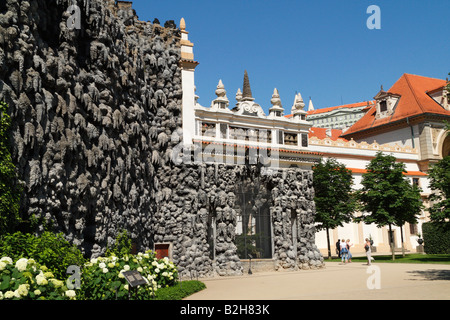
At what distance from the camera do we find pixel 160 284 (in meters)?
15.4

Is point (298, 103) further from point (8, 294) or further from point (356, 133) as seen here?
point (8, 294)

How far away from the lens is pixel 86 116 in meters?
14.2

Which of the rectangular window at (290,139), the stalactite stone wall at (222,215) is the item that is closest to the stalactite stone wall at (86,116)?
the stalactite stone wall at (222,215)

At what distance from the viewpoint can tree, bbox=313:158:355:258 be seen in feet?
119

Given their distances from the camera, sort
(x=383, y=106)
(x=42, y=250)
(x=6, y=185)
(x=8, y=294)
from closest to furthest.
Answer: (x=8, y=294), (x=6, y=185), (x=42, y=250), (x=383, y=106)

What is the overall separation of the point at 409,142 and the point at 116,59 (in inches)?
1761

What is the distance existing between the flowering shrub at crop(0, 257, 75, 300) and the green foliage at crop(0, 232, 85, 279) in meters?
1.24

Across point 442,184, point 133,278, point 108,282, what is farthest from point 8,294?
point 442,184

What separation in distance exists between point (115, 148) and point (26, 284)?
9.32 metres

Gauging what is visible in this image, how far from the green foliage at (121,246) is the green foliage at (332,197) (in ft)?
72.2

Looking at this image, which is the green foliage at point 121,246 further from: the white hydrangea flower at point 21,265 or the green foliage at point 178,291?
the white hydrangea flower at point 21,265
